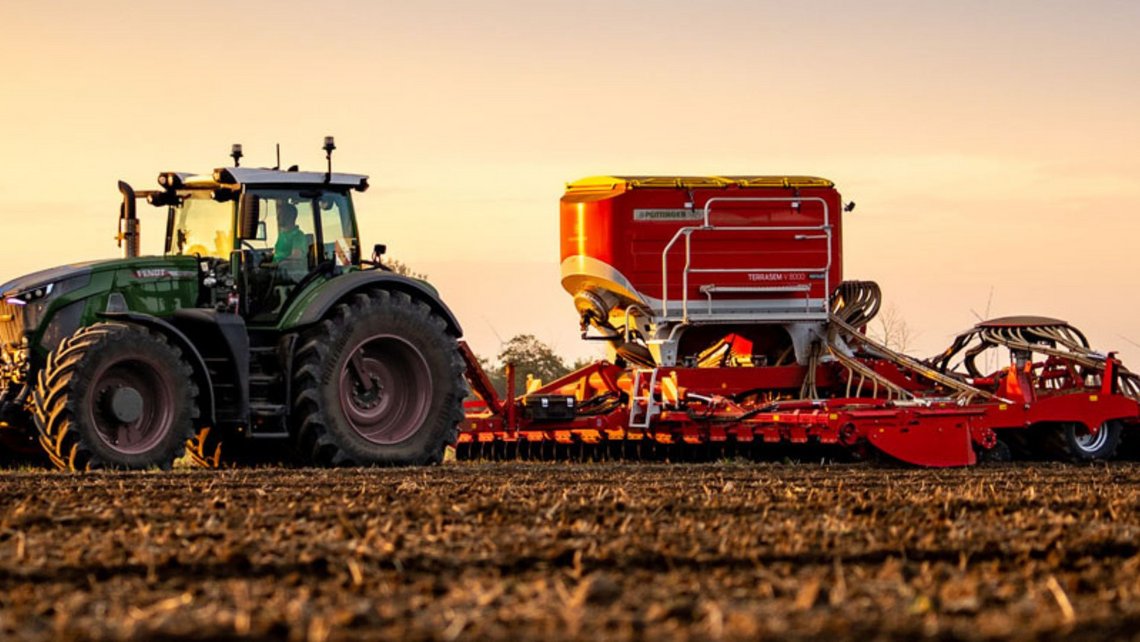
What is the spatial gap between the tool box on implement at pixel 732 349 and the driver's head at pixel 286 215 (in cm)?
278

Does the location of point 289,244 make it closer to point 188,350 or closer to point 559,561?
point 188,350

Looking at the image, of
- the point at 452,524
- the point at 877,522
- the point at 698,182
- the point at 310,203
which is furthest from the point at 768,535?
the point at 698,182

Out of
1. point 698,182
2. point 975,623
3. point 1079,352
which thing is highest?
point 698,182

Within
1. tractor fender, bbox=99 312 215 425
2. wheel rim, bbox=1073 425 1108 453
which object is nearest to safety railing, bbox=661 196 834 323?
wheel rim, bbox=1073 425 1108 453

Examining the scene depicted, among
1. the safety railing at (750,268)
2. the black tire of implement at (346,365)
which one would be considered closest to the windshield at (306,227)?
the black tire of implement at (346,365)

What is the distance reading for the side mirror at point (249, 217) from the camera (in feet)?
46.3

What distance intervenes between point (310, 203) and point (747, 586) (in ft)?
29.1

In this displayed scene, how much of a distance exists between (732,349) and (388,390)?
4.77 metres

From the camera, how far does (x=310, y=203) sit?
14.8 metres

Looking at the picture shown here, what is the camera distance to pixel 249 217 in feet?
46.3

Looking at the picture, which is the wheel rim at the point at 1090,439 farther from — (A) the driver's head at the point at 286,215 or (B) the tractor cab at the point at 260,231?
(A) the driver's head at the point at 286,215

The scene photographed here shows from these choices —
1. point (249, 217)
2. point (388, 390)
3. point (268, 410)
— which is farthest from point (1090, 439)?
point (249, 217)

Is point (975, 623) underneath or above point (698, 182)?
underneath

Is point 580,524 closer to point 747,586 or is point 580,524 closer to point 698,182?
point 747,586
